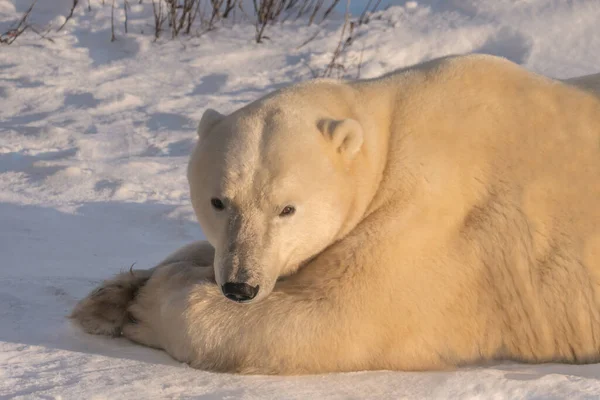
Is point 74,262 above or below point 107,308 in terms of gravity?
below

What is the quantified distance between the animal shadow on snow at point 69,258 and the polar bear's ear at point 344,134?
32.0 inches

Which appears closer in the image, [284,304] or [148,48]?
[284,304]

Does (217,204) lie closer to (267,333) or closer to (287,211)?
(287,211)

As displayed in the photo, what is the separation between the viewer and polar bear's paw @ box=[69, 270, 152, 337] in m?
3.04

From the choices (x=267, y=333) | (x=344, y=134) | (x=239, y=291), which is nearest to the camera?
Result: (x=239, y=291)

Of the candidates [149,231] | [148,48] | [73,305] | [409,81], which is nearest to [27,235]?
[149,231]

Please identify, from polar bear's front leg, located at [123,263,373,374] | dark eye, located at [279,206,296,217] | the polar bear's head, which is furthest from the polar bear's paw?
dark eye, located at [279,206,296,217]

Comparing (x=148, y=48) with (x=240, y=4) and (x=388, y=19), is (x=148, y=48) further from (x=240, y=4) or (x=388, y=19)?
(x=388, y=19)

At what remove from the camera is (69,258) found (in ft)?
13.6

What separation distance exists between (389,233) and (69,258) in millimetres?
1853

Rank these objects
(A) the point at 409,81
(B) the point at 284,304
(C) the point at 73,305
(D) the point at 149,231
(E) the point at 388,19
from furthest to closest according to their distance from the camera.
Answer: (E) the point at 388,19, (D) the point at 149,231, (C) the point at 73,305, (A) the point at 409,81, (B) the point at 284,304

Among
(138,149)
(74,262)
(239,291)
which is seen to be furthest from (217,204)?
(138,149)

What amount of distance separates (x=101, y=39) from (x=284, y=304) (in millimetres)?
5031

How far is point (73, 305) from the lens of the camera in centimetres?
332
